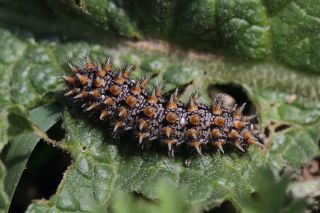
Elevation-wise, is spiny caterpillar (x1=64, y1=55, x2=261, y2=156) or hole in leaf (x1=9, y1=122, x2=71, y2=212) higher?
spiny caterpillar (x1=64, y1=55, x2=261, y2=156)

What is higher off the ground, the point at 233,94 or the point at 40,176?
the point at 233,94

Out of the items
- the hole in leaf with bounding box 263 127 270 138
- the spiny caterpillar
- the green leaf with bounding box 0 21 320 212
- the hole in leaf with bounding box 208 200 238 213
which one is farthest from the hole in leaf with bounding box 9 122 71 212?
the hole in leaf with bounding box 263 127 270 138

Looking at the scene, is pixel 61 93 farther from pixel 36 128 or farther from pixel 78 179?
pixel 78 179

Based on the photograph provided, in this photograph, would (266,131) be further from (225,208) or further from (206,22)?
(206,22)

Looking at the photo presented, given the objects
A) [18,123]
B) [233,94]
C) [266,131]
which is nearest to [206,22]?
[233,94]

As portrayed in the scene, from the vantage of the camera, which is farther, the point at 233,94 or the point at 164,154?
the point at 233,94

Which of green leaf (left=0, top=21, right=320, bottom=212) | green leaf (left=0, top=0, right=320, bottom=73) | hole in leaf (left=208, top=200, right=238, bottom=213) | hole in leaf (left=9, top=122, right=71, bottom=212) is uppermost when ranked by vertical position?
green leaf (left=0, top=0, right=320, bottom=73)

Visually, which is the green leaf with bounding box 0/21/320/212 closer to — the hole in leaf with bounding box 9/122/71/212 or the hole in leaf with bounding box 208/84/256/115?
the hole in leaf with bounding box 208/84/256/115
